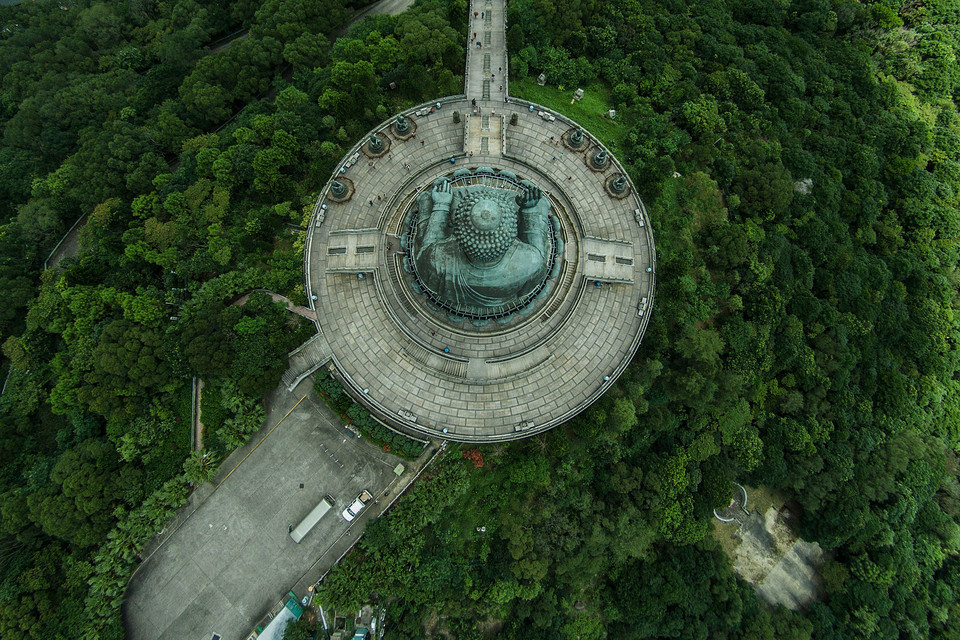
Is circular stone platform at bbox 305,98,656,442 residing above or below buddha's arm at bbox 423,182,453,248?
below

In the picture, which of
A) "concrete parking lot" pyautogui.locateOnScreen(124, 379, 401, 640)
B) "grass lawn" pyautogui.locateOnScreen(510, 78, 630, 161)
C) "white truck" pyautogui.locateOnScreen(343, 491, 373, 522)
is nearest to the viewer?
"concrete parking lot" pyautogui.locateOnScreen(124, 379, 401, 640)

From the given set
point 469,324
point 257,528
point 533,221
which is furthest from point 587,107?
point 257,528

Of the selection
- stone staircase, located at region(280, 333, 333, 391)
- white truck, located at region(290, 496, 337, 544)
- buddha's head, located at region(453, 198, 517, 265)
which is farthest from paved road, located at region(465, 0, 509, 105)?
white truck, located at region(290, 496, 337, 544)

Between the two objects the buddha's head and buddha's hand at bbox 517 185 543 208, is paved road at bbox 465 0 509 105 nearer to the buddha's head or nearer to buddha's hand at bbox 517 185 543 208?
buddha's hand at bbox 517 185 543 208

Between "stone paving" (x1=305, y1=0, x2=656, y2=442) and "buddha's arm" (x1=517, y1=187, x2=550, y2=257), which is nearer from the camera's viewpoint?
"buddha's arm" (x1=517, y1=187, x2=550, y2=257)

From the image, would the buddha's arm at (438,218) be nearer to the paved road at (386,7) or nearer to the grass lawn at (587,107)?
the grass lawn at (587,107)

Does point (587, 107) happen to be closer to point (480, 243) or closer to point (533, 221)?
point (533, 221)

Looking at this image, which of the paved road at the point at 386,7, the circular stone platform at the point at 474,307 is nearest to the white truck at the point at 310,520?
the circular stone platform at the point at 474,307

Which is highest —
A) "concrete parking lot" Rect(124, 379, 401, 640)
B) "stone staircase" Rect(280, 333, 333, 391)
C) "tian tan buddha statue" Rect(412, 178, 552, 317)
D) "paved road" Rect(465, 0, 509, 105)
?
"paved road" Rect(465, 0, 509, 105)
